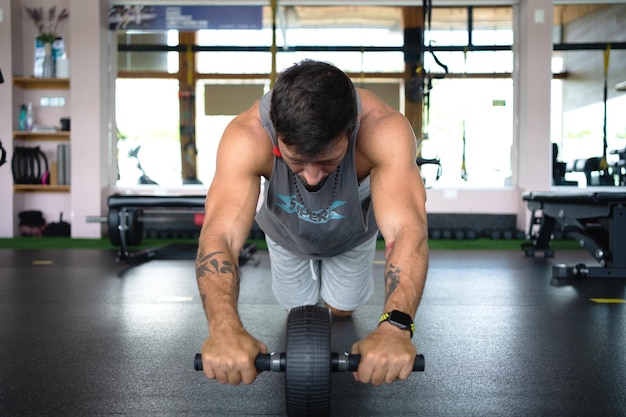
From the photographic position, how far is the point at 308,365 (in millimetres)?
1247

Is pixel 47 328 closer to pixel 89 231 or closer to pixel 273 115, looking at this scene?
pixel 273 115

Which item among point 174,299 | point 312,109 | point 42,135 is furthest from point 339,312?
point 42,135

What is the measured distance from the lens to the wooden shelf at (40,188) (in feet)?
22.5

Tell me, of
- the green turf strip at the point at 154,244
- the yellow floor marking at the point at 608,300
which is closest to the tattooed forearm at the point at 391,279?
the yellow floor marking at the point at 608,300

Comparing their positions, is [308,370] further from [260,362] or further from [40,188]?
[40,188]

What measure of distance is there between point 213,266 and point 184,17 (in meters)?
6.32

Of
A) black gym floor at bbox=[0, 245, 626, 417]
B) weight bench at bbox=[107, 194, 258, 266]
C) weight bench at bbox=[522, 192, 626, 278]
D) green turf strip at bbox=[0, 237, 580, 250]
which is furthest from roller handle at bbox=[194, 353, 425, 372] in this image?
green turf strip at bbox=[0, 237, 580, 250]

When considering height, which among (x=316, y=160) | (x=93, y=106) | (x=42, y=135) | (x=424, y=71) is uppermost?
(x=424, y=71)

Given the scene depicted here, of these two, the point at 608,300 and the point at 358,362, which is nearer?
the point at 358,362

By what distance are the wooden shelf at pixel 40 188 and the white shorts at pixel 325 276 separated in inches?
201

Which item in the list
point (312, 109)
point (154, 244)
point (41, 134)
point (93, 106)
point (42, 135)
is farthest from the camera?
point (42, 135)

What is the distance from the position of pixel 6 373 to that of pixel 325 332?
115 centimetres

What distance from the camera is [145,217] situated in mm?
6953

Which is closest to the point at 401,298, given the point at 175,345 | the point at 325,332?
the point at 325,332
